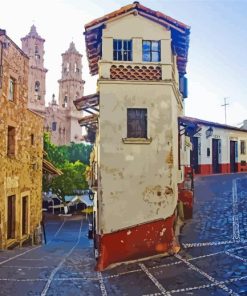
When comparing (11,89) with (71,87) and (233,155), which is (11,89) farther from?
(71,87)

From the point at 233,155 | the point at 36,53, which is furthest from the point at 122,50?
the point at 36,53

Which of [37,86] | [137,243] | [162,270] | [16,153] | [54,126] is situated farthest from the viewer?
[54,126]

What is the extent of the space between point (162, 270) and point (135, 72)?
6794 millimetres

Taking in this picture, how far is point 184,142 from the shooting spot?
2161 centimetres

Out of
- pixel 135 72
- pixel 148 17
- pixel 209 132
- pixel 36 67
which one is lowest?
pixel 209 132

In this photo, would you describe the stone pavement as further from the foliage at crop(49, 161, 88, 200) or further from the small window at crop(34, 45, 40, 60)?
the small window at crop(34, 45, 40, 60)

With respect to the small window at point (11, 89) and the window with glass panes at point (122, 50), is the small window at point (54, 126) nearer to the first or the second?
the small window at point (11, 89)

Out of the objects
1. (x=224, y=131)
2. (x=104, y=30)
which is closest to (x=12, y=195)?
(x=104, y=30)

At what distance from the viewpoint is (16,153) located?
56.2 ft

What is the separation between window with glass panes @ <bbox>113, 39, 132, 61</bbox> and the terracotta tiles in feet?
1.43

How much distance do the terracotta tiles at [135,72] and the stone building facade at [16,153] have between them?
201 inches

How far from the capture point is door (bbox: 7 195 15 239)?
1680 centimetres

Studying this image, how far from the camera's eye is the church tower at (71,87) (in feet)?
225

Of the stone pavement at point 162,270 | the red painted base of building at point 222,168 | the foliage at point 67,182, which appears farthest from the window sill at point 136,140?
the foliage at point 67,182
